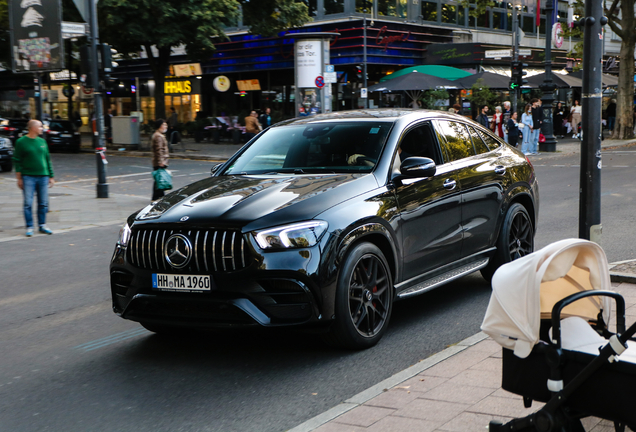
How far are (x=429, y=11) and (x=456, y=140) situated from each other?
35.8 m

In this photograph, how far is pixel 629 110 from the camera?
32656mm

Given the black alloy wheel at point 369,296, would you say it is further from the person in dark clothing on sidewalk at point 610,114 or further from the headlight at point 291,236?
the person in dark clothing on sidewalk at point 610,114

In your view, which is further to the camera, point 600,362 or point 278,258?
point 278,258

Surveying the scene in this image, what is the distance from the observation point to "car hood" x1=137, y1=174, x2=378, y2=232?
16.0ft

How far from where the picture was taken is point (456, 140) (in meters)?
6.82

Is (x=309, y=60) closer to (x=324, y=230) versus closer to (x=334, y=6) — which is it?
(x=334, y=6)

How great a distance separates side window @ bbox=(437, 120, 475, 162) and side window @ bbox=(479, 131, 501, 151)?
1.09 ft

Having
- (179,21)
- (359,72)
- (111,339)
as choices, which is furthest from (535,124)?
(111,339)

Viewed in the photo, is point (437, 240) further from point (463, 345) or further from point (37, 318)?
point (37, 318)

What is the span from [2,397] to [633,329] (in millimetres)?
3637

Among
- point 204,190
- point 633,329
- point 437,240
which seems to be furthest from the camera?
point 437,240

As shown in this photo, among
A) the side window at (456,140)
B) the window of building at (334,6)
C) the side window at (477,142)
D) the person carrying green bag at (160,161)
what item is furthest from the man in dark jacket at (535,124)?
the side window at (456,140)

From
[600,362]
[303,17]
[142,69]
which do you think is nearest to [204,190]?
[600,362]

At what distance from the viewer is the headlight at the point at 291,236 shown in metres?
4.78
